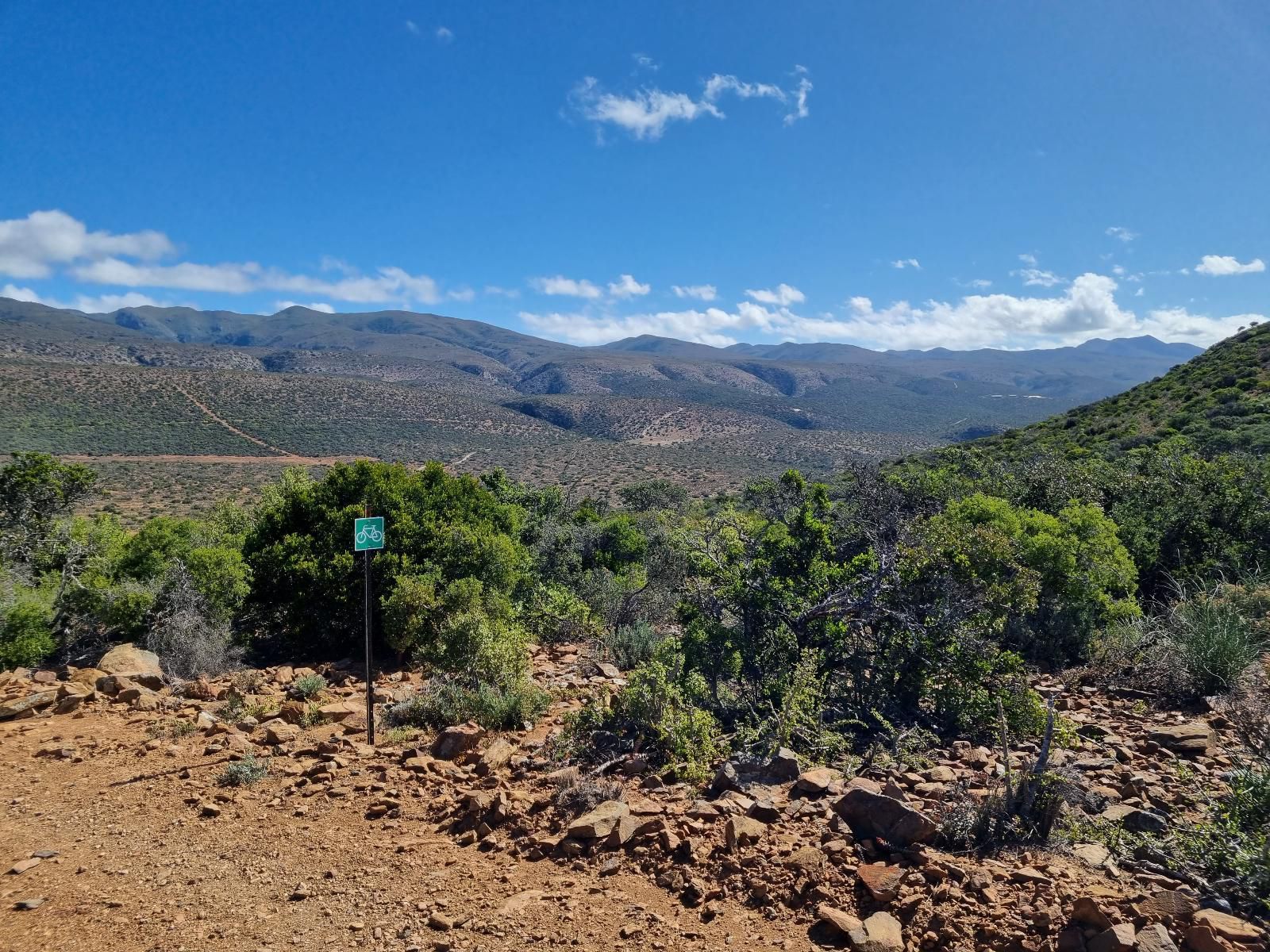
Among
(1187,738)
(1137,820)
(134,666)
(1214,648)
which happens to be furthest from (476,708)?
(1214,648)

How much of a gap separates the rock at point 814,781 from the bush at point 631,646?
4.37 m

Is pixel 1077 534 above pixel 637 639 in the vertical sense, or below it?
above

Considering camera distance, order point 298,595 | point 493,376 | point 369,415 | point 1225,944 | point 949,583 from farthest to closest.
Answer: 1. point 493,376
2. point 369,415
3. point 298,595
4. point 949,583
5. point 1225,944

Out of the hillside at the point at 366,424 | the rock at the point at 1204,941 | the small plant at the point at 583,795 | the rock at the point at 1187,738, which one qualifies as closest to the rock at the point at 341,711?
the small plant at the point at 583,795

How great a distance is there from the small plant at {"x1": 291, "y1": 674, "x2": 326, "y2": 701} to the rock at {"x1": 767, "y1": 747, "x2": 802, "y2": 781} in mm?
5816

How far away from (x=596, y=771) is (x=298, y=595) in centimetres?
711

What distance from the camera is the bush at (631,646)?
967 cm

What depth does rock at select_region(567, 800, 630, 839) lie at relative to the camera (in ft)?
15.6

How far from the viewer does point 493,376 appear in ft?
584

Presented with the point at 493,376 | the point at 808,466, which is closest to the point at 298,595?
the point at 808,466

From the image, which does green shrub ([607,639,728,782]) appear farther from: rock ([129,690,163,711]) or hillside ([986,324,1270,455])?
hillside ([986,324,1270,455])

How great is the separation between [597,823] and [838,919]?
1.78 metres

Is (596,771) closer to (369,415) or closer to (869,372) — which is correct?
(369,415)

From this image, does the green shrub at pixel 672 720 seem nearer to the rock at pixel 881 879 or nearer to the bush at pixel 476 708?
the bush at pixel 476 708
